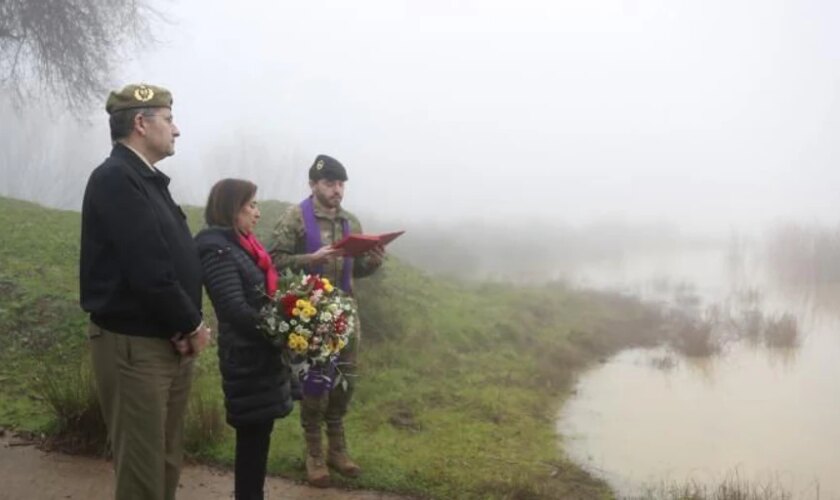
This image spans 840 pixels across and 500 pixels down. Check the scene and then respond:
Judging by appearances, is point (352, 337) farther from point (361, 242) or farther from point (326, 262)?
point (361, 242)

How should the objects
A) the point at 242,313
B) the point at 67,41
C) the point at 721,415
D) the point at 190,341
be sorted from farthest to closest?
the point at 67,41, the point at 721,415, the point at 242,313, the point at 190,341

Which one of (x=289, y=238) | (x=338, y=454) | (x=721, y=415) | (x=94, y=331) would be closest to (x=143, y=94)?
(x=94, y=331)

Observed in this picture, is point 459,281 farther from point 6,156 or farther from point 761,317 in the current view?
point 6,156

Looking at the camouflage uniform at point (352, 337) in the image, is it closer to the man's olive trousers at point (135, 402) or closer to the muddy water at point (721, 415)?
the man's olive trousers at point (135, 402)

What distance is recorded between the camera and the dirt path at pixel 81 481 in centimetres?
414

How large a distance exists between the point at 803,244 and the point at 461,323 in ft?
47.4

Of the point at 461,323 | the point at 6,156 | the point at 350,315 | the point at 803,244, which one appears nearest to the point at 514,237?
the point at 803,244

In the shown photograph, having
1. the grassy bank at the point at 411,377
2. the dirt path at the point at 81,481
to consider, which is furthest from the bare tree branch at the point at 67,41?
the dirt path at the point at 81,481

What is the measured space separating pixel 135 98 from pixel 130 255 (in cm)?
70

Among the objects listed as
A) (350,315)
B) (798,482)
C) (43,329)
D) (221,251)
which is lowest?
(798,482)

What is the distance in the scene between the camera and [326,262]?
14.8 feet

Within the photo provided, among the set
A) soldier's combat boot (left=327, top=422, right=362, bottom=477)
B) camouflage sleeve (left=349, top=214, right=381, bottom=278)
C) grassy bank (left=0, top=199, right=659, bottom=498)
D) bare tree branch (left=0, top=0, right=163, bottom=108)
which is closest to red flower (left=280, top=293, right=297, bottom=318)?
camouflage sleeve (left=349, top=214, right=381, bottom=278)

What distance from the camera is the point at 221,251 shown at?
3373 millimetres

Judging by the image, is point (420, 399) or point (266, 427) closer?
point (266, 427)
